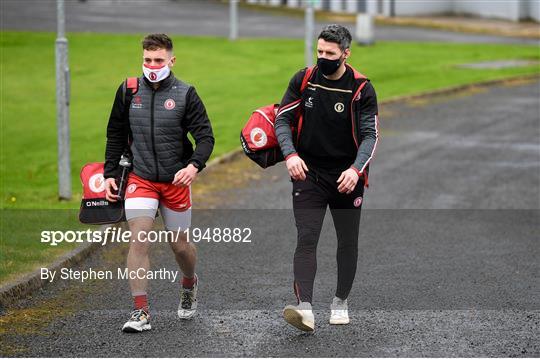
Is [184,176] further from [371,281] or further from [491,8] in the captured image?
[491,8]

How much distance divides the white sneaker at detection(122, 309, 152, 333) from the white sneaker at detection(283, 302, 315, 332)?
0.96m

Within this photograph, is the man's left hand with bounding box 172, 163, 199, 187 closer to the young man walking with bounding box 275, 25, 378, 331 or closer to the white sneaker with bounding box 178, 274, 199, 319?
the young man walking with bounding box 275, 25, 378, 331

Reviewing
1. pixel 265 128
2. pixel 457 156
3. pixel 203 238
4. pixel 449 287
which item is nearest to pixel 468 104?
pixel 457 156

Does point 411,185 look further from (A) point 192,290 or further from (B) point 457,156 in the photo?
(A) point 192,290

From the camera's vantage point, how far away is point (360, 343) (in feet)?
25.0

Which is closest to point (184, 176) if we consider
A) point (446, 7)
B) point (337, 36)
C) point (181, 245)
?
point (181, 245)

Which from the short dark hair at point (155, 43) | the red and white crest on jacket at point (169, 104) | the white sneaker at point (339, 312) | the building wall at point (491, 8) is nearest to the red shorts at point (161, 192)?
the red and white crest on jacket at point (169, 104)

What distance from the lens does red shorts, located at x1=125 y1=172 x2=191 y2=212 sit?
314 inches

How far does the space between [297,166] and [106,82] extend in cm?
1814

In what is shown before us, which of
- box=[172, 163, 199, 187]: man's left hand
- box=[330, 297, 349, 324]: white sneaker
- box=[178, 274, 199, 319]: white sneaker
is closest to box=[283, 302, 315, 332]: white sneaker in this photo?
box=[330, 297, 349, 324]: white sneaker

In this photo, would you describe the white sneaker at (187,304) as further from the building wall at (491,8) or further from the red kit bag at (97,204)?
the building wall at (491,8)

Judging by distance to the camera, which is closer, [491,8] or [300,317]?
[300,317]

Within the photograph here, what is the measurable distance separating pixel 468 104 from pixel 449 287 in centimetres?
1448

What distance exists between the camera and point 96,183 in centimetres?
826
